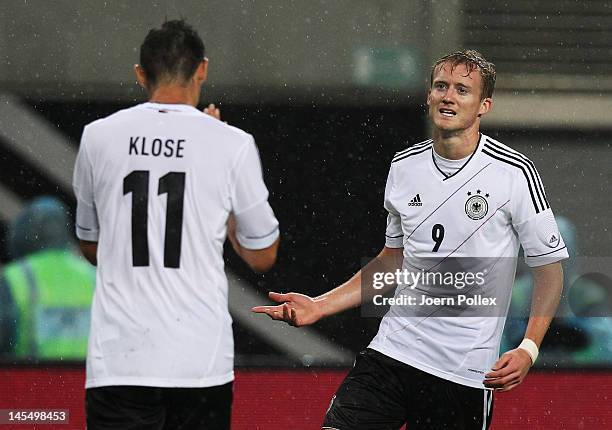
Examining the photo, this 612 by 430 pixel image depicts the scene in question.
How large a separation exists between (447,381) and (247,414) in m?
1.49

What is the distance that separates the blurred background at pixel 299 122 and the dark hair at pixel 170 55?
6.41ft

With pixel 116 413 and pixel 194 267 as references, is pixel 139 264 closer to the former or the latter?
pixel 194 267

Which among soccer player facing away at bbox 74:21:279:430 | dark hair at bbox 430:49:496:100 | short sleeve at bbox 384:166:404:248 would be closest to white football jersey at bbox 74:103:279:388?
soccer player facing away at bbox 74:21:279:430

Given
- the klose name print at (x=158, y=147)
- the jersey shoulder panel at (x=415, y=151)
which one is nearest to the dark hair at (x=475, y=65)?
the jersey shoulder panel at (x=415, y=151)

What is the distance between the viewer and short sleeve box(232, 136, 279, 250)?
9.99ft

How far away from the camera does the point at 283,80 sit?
16.6 feet

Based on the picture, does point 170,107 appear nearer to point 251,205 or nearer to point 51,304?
point 251,205

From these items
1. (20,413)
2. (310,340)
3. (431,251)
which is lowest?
(20,413)

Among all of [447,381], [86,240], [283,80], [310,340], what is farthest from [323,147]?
[86,240]

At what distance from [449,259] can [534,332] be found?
0.39 meters

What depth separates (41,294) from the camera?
511cm

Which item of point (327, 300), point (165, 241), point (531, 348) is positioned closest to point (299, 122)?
point (327, 300)

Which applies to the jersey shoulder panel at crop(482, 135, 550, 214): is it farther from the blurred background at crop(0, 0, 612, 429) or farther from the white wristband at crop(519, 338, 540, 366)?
the blurred background at crop(0, 0, 612, 429)

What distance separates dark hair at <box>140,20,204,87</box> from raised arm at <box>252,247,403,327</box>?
2.84 ft
